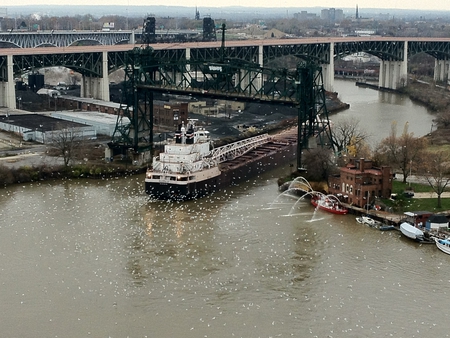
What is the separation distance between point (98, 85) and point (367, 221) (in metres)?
24.9

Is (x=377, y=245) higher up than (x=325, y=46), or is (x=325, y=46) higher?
(x=325, y=46)

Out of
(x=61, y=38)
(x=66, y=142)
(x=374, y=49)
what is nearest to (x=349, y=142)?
(x=66, y=142)

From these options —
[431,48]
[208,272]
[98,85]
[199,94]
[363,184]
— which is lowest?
[208,272]

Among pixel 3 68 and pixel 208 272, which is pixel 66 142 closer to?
pixel 208 272

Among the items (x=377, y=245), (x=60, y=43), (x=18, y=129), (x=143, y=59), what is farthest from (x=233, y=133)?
(x=60, y=43)

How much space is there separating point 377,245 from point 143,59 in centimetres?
1399

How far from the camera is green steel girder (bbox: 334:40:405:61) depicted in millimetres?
56531

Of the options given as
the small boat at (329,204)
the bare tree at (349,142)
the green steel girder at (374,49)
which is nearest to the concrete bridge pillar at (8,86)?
the bare tree at (349,142)

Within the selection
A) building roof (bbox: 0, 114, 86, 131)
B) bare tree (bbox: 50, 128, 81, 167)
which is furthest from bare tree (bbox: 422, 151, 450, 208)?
building roof (bbox: 0, 114, 86, 131)

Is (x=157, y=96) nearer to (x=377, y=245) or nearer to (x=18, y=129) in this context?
(x=18, y=129)

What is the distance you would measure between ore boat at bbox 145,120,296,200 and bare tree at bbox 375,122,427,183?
13.2 ft

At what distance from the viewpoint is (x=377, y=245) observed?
64.2ft

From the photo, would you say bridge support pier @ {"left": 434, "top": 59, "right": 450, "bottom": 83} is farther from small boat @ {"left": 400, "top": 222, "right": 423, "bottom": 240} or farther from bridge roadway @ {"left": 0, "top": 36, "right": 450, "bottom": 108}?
small boat @ {"left": 400, "top": 222, "right": 423, "bottom": 240}

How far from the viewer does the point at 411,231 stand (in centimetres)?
1980
